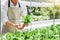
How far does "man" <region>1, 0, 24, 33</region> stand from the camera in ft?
8.59

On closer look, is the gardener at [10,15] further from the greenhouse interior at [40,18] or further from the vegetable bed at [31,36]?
the vegetable bed at [31,36]

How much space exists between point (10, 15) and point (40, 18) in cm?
71

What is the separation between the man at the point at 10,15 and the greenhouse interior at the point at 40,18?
1.2 inches

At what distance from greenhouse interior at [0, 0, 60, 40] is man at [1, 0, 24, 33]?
3 cm

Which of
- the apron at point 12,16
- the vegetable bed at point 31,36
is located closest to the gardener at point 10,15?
the apron at point 12,16

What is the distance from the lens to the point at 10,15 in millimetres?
2699

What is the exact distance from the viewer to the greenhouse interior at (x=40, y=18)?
2287 mm

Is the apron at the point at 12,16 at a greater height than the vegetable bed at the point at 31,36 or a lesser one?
greater

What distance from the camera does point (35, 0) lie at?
3.09m

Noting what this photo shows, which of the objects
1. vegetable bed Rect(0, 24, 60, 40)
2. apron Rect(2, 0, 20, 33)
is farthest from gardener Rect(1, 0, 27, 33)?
vegetable bed Rect(0, 24, 60, 40)

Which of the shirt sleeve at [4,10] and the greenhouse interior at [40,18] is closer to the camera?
the greenhouse interior at [40,18]

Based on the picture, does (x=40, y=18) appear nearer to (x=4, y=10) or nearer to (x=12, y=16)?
(x=12, y=16)

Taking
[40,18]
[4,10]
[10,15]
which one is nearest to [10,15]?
[10,15]

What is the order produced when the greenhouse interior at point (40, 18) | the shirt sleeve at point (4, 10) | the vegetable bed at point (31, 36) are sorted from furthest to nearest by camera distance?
the shirt sleeve at point (4, 10), the greenhouse interior at point (40, 18), the vegetable bed at point (31, 36)
